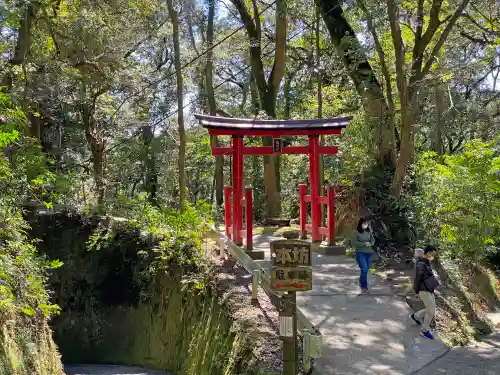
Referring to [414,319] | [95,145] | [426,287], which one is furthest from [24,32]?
[414,319]

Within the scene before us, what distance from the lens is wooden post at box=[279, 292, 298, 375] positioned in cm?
586

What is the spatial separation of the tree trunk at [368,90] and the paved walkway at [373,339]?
16.8 ft

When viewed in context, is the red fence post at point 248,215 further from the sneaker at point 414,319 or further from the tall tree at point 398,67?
the sneaker at point 414,319

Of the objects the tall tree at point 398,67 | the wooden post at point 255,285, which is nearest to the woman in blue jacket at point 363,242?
the wooden post at point 255,285

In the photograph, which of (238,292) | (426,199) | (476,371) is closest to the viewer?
(476,371)

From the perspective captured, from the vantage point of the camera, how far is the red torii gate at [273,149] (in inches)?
497

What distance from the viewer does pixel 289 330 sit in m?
5.86

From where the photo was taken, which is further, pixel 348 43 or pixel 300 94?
pixel 300 94

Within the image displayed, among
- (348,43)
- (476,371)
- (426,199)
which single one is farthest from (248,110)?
(476,371)

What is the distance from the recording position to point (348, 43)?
13797 millimetres

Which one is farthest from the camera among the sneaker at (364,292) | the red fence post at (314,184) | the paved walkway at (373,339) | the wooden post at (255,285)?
the red fence post at (314,184)

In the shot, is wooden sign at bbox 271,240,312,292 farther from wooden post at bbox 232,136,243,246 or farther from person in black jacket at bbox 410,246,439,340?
wooden post at bbox 232,136,243,246

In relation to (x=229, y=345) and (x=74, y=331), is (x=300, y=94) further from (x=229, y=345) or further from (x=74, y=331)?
(x=229, y=345)

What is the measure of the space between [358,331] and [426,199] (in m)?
5.79
